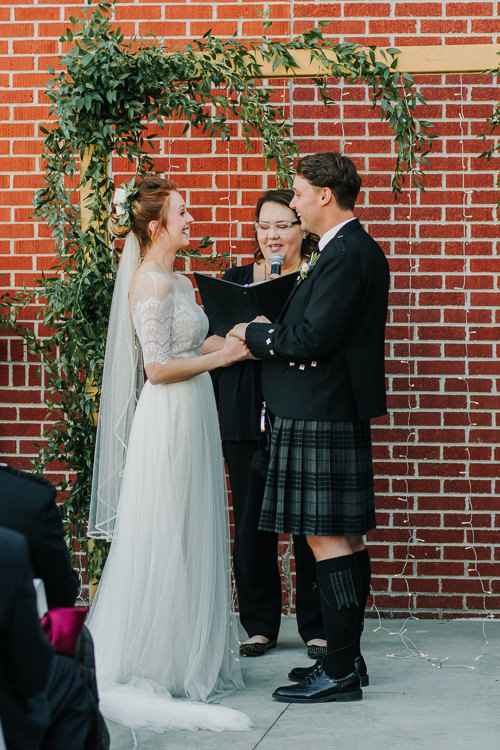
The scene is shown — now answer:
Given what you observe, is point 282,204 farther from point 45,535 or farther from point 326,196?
point 45,535

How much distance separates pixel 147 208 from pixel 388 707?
6.47ft

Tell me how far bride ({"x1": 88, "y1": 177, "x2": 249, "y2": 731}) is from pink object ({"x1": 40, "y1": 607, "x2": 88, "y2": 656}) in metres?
1.31

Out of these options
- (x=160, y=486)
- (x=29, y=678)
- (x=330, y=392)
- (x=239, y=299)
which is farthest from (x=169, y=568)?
(x=29, y=678)

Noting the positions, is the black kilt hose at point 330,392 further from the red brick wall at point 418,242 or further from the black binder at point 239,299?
the red brick wall at point 418,242

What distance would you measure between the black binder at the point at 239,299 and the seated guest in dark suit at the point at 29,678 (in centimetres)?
172

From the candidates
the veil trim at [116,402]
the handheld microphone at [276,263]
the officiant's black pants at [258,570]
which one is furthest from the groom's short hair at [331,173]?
the officiant's black pants at [258,570]

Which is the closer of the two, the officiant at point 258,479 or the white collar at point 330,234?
the white collar at point 330,234

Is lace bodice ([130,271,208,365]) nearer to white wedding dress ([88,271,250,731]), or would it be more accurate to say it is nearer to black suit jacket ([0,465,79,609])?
white wedding dress ([88,271,250,731])

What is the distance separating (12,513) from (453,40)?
3.43 m

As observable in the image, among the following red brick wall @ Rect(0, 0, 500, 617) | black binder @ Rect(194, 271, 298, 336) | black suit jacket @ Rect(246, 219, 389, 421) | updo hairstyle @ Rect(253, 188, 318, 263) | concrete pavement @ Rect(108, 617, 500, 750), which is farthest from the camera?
red brick wall @ Rect(0, 0, 500, 617)

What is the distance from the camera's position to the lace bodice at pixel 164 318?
11.4ft

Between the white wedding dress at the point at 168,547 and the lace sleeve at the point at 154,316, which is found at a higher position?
the lace sleeve at the point at 154,316

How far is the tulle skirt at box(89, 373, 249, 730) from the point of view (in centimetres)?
343

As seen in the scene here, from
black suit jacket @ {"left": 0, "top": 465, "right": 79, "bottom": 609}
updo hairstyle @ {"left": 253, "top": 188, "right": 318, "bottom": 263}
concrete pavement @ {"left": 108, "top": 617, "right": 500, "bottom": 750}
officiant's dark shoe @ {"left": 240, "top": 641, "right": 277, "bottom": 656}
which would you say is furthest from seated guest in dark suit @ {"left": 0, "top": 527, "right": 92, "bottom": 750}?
updo hairstyle @ {"left": 253, "top": 188, "right": 318, "bottom": 263}
